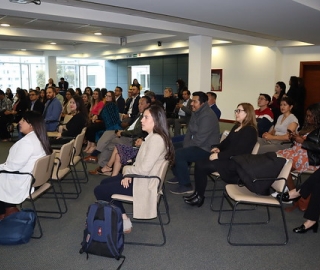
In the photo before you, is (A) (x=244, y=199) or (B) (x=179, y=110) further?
(B) (x=179, y=110)

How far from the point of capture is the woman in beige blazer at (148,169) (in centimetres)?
302

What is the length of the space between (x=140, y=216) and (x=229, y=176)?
46.9 inches

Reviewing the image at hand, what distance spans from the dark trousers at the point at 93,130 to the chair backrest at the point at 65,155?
2.59 meters

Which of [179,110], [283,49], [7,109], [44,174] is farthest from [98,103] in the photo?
[283,49]

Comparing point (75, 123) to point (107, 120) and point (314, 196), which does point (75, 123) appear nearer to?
point (107, 120)

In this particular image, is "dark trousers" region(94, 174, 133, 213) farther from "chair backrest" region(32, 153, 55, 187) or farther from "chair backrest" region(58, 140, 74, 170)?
"chair backrest" region(58, 140, 74, 170)

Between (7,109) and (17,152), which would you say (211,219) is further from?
(7,109)

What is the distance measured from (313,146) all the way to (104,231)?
96.1 inches

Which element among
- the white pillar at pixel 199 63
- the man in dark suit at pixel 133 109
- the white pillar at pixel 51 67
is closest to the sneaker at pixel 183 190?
the man in dark suit at pixel 133 109

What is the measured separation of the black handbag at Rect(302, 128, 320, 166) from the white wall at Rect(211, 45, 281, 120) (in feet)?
24.6

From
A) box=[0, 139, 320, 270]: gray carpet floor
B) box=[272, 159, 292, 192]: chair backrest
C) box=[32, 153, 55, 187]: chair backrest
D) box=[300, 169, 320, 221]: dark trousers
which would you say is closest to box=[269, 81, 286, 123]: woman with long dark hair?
box=[0, 139, 320, 270]: gray carpet floor

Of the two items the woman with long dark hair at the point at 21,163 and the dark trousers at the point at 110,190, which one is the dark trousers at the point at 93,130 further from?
the dark trousers at the point at 110,190

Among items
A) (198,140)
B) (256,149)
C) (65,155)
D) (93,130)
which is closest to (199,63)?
(93,130)

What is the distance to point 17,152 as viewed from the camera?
325 centimetres
